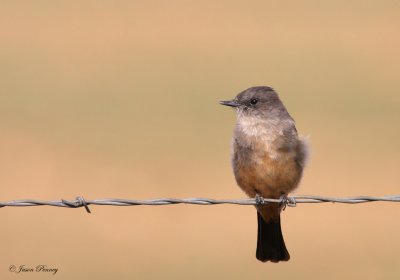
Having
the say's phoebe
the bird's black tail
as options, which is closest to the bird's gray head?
the say's phoebe

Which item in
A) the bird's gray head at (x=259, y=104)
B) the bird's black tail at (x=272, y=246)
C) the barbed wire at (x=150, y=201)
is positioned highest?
the bird's gray head at (x=259, y=104)

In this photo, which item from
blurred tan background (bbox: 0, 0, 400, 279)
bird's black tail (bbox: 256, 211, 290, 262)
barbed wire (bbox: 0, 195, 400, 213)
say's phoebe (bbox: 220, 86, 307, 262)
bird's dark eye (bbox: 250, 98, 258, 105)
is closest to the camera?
barbed wire (bbox: 0, 195, 400, 213)

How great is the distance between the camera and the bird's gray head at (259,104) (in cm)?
790

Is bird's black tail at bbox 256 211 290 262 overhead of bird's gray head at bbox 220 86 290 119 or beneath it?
beneath

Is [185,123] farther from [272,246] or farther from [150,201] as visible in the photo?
[150,201]

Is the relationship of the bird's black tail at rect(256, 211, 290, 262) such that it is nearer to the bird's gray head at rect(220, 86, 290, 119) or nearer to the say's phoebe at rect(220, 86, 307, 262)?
the say's phoebe at rect(220, 86, 307, 262)

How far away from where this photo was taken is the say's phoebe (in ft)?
24.3

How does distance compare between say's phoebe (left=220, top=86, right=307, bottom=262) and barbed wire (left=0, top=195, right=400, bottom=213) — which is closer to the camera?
barbed wire (left=0, top=195, right=400, bottom=213)

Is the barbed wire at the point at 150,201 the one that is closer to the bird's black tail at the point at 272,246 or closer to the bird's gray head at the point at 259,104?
the bird's black tail at the point at 272,246

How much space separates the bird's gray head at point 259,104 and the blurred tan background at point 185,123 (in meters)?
0.49

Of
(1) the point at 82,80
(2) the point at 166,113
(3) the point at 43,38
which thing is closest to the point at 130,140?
(2) the point at 166,113

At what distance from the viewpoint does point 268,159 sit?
7.41m

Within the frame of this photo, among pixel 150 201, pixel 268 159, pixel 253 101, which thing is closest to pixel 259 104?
pixel 253 101

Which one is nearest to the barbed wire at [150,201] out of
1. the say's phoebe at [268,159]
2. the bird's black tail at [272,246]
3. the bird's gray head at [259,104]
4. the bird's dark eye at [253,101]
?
the say's phoebe at [268,159]
